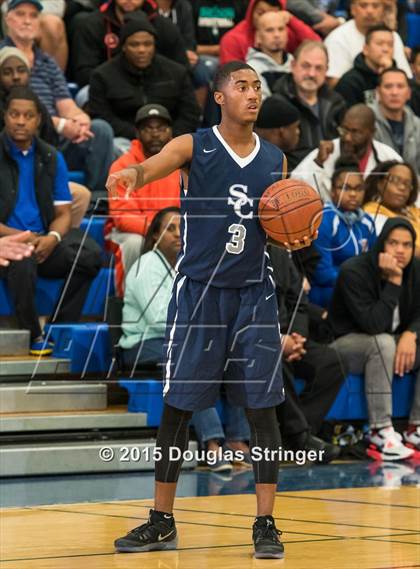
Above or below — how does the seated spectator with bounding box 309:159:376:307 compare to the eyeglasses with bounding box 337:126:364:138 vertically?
below

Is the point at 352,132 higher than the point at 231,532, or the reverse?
the point at 352,132

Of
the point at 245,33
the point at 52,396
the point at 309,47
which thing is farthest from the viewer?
the point at 245,33

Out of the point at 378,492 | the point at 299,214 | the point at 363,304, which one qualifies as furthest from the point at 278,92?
A: the point at 299,214

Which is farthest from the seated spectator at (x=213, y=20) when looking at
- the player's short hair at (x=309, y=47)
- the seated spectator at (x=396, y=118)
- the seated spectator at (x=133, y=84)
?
the seated spectator at (x=396, y=118)

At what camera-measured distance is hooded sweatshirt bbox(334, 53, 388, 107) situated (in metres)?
10.9

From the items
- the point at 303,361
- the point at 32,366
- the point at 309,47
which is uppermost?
the point at 309,47

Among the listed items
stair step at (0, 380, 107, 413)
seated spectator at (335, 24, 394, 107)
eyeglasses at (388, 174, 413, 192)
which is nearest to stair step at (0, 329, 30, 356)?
stair step at (0, 380, 107, 413)

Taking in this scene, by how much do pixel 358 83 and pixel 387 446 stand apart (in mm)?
3902

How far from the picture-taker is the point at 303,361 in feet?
27.0

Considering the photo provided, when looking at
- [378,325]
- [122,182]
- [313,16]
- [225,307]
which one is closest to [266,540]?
[225,307]

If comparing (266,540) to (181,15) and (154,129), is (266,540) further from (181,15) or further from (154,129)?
(181,15)

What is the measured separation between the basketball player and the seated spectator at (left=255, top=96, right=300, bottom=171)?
3813 mm

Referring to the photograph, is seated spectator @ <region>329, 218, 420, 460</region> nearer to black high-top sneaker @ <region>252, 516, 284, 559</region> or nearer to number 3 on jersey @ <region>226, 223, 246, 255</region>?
black high-top sneaker @ <region>252, 516, 284, 559</region>

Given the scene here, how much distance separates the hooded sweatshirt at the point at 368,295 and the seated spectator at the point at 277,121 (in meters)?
1.18
